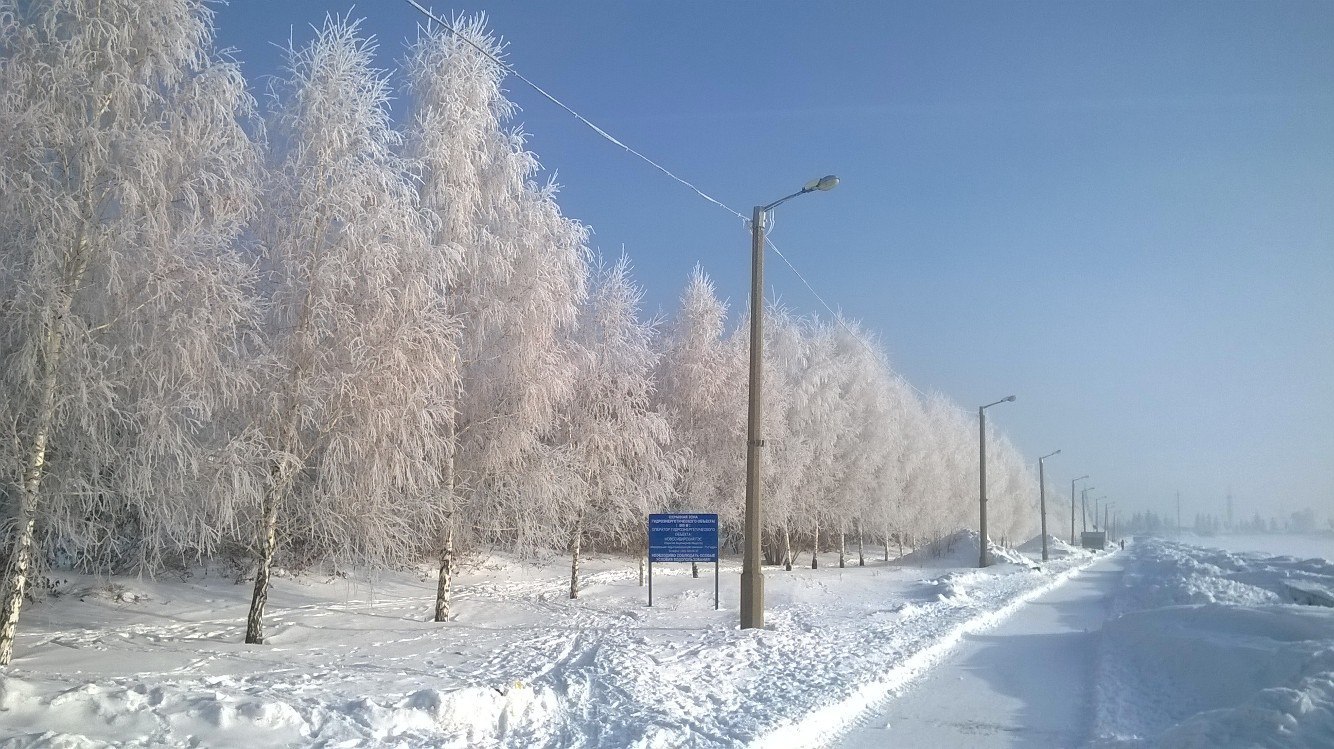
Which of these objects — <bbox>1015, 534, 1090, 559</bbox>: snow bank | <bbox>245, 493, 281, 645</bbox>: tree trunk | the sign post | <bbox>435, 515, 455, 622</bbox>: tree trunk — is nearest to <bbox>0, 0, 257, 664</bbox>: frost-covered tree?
<bbox>245, 493, 281, 645</bbox>: tree trunk

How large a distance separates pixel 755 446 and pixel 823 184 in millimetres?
4895

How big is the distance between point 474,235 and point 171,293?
728 cm

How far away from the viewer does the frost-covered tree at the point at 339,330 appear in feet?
42.4

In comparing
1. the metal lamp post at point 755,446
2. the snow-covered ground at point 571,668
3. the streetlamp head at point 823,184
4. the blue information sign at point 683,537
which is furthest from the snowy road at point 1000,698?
the streetlamp head at point 823,184

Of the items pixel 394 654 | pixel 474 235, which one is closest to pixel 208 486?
pixel 394 654

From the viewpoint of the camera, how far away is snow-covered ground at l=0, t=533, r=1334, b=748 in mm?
7113

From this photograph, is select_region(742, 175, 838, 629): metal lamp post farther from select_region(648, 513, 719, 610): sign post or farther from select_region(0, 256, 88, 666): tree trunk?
select_region(0, 256, 88, 666): tree trunk

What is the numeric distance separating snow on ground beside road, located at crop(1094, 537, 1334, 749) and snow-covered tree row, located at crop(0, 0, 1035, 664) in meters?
10.5

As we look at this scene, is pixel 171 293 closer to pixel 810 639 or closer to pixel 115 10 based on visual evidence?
pixel 115 10

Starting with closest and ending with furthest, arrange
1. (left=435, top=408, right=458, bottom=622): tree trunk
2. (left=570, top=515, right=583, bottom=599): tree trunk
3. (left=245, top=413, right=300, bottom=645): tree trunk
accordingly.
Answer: (left=245, top=413, right=300, bottom=645): tree trunk
(left=435, top=408, right=458, bottom=622): tree trunk
(left=570, top=515, right=583, bottom=599): tree trunk

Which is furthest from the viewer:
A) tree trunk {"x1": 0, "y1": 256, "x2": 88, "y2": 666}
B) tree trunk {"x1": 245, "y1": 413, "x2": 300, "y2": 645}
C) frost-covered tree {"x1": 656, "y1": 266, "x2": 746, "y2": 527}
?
frost-covered tree {"x1": 656, "y1": 266, "x2": 746, "y2": 527}

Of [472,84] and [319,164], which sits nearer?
[319,164]

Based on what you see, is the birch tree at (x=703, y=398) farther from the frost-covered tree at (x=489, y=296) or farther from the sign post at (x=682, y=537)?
the frost-covered tree at (x=489, y=296)

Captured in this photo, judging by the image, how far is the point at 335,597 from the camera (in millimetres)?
19609
